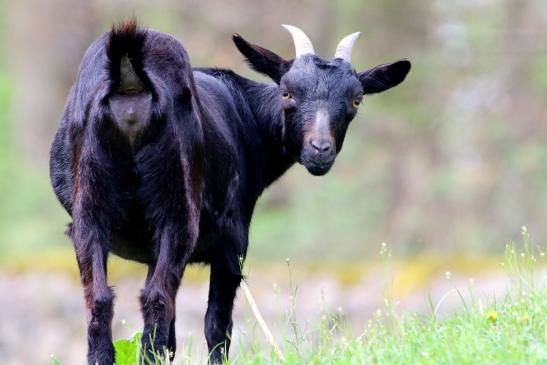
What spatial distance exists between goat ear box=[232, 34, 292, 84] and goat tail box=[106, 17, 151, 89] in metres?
2.11

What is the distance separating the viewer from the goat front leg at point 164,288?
250 inches

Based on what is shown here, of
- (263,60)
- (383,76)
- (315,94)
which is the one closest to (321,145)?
(315,94)

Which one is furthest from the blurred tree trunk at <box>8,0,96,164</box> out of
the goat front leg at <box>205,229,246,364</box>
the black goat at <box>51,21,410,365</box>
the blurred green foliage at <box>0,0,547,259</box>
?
the goat front leg at <box>205,229,246,364</box>

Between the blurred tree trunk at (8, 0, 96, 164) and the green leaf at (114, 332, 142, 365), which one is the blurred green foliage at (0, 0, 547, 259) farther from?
the green leaf at (114, 332, 142, 365)

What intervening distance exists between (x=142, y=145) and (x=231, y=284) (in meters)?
1.83

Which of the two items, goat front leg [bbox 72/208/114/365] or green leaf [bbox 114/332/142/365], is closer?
goat front leg [bbox 72/208/114/365]

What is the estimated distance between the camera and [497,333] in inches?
231

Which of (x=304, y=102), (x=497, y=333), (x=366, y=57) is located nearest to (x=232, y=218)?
(x=304, y=102)

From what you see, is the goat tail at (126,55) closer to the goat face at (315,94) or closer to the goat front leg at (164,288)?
the goat front leg at (164,288)

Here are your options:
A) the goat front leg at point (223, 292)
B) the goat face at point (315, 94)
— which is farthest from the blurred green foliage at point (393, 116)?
the goat front leg at point (223, 292)

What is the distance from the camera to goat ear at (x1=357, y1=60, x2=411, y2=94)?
883 centimetres

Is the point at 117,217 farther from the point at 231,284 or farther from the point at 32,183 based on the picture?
the point at 32,183

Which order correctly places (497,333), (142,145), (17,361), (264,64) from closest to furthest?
(497,333) < (142,145) < (264,64) < (17,361)

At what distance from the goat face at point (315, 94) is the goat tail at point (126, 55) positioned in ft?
5.43
